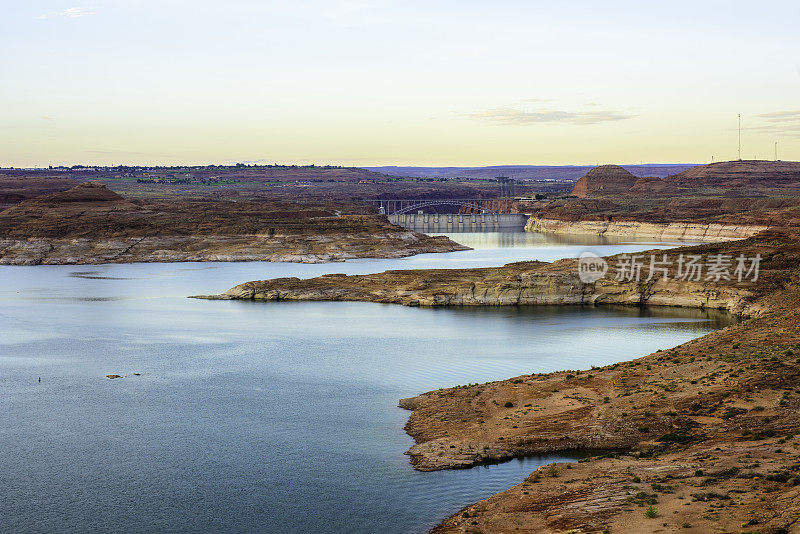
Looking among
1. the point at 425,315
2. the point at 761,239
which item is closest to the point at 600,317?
the point at 425,315

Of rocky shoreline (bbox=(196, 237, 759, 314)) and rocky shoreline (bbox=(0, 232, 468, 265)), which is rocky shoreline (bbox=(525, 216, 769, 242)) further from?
rocky shoreline (bbox=(196, 237, 759, 314))

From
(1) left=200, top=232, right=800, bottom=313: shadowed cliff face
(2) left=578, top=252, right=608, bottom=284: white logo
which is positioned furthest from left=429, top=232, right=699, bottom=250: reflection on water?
(1) left=200, top=232, right=800, bottom=313: shadowed cliff face

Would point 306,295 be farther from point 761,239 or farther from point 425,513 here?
point 425,513

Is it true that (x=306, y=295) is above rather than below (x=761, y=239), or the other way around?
below

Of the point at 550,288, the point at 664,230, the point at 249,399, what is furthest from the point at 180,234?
the point at 664,230

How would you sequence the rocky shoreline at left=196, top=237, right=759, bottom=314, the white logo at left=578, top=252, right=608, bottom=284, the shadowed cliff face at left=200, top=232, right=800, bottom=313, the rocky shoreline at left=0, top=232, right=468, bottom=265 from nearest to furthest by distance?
the shadowed cliff face at left=200, top=232, right=800, bottom=313 → the rocky shoreline at left=196, top=237, right=759, bottom=314 → the white logo at left=578, top=252, right=608, bottom=284 → the rocky shoreline at left=0, top=232, right=468, bottom=265

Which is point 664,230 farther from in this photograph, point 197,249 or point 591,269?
point 591,269
